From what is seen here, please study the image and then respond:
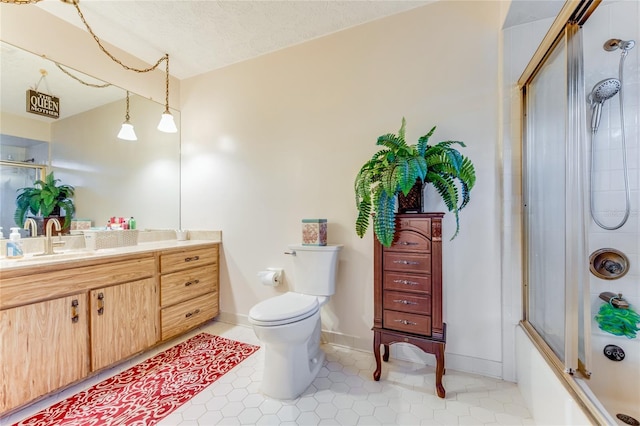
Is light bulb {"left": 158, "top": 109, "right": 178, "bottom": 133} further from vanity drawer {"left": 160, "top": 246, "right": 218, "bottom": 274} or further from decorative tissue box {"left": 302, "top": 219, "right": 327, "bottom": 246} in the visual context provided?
decorative tissue box {"left": 302, "top": 219, "right": 327, "bottom": 246}

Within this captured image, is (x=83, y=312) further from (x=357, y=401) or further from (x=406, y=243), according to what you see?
(x=406, y=243)

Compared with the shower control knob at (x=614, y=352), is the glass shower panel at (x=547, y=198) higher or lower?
higher

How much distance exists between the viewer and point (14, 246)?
1.66m

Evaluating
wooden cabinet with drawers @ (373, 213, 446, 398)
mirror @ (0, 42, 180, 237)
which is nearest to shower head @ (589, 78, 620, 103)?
wooden cabinet with drawers @ (373, 213, 446, 398)

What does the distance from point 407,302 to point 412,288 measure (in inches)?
3.6

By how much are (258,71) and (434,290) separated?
2.31 m

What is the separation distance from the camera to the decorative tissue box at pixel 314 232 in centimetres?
203

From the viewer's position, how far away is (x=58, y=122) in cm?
202

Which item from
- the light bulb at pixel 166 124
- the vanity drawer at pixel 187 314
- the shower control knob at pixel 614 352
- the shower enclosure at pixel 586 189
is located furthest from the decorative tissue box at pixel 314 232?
the shower control knob at pixel 614 352

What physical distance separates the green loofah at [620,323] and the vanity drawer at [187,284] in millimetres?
2721

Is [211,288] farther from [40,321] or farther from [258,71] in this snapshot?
[258,71]

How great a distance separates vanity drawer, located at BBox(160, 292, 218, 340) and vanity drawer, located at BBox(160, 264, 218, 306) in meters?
0.05

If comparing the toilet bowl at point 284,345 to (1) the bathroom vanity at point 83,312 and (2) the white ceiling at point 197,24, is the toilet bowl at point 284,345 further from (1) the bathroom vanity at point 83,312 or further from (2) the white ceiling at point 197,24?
(2) the white ceiling at point 197,24

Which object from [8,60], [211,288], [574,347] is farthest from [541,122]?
[8,60]
